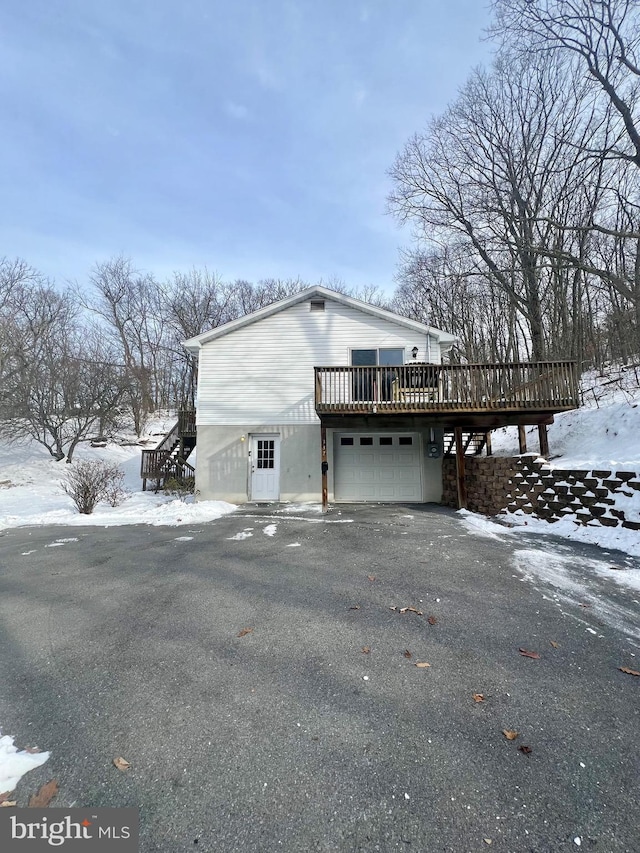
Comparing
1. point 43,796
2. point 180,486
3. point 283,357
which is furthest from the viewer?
point 180,486

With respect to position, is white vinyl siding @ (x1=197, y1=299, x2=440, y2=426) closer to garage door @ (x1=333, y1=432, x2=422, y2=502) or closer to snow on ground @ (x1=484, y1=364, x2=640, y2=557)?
garage door @ (x1=333, y1=432, x2=422, y2=502)

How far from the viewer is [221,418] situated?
11.2m

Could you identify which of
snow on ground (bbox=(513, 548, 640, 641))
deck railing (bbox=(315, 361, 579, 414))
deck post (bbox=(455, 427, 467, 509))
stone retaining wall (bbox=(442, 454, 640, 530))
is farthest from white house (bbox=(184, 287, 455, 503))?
snow on ground (bbox=(513, 548, 640, 641))

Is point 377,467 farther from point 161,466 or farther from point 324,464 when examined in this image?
point 161,466

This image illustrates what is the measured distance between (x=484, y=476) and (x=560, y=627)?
5.97 m

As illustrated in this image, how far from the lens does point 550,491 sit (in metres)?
6.78

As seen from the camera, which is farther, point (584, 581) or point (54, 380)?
point (54, 380)

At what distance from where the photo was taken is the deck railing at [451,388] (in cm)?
865

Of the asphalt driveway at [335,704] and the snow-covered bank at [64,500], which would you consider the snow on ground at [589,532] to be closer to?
the asphalt driveway at [335,704]

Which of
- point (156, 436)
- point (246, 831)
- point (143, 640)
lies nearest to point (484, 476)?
point (143, 640)

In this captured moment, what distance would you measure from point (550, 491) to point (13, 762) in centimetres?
751

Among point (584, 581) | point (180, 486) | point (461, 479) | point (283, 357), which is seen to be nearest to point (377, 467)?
point (461, 479)

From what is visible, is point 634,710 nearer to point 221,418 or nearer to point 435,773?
point 435,773

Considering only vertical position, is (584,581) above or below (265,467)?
below
